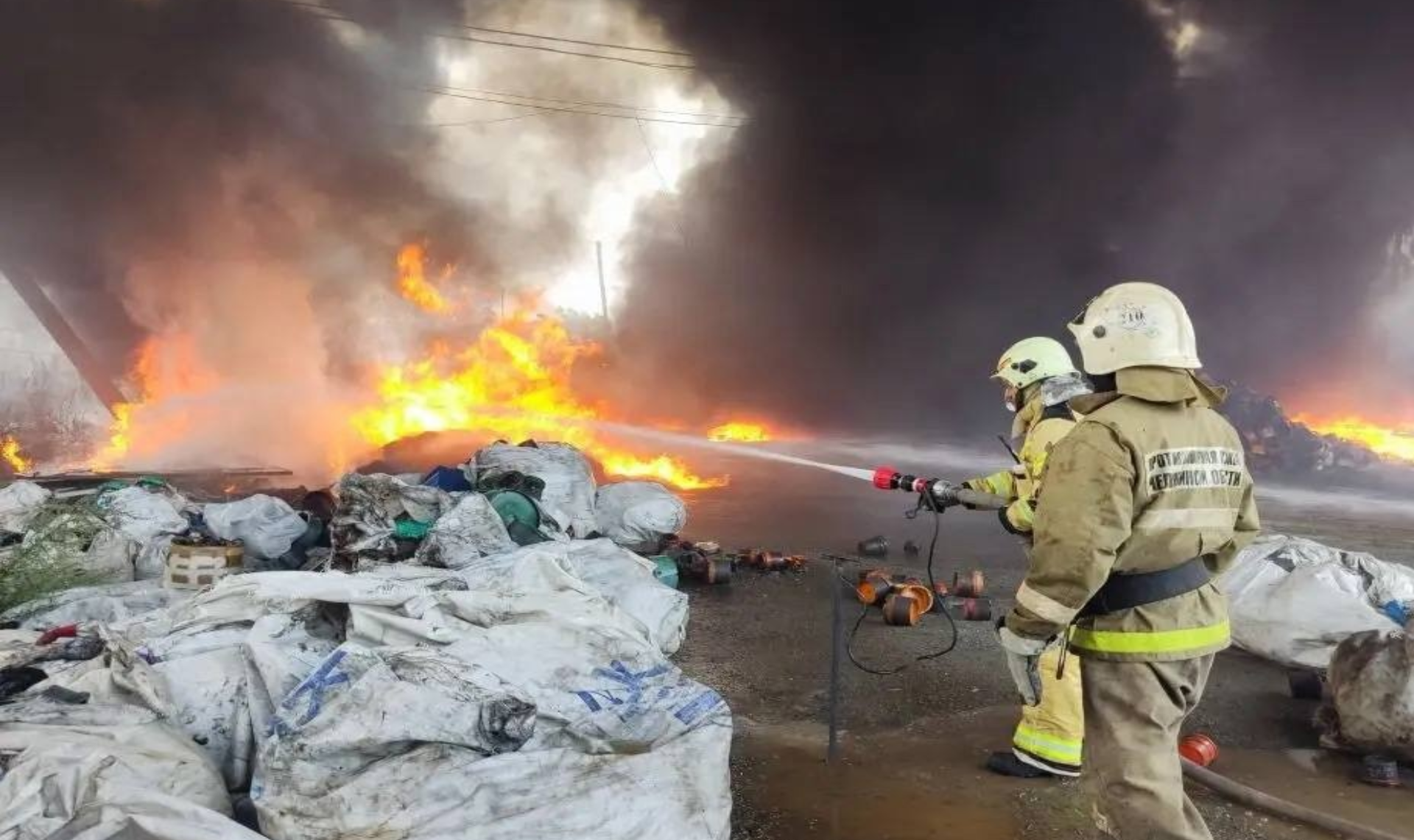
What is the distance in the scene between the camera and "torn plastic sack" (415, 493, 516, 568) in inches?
167

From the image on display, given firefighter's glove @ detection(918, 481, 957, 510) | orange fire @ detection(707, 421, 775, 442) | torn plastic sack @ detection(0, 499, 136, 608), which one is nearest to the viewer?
firefighter's glove @ detection(918, 481, 957, 510)

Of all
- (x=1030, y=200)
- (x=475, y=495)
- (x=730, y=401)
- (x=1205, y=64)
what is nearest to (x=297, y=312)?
(x=730, y=401)

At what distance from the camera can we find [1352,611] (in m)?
3.86

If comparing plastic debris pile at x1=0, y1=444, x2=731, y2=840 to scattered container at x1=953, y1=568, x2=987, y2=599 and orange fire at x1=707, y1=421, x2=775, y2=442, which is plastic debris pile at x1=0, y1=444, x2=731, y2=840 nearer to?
scattered container at x1=953, y1=568, x2=987, y2=599

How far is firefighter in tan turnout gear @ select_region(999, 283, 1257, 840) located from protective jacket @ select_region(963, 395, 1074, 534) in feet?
2.97

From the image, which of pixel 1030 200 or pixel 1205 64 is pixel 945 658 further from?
pixel 1205 64

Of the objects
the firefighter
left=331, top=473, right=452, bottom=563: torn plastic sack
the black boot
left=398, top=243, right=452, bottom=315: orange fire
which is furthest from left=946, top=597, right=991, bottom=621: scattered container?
left=398, top=243, right=452, bottom=315: orange fire

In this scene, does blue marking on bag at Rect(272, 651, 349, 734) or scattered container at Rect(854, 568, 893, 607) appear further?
scattered container at Rect(854, 568, 893, 607)

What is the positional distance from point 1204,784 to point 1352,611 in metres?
1.78

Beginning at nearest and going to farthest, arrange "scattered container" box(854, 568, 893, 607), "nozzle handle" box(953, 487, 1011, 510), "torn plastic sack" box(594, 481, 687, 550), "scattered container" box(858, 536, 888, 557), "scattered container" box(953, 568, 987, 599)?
"nozzle handle" box(953, 487, 1011, 510)
"scattered container" box(854, 568, 893, 607)
"scattered container" box(953, 568, 987, 599)
"torn plastic sack" box(594, 481, 687, 550)
"scattered container" box(858, 536, 888, 557)

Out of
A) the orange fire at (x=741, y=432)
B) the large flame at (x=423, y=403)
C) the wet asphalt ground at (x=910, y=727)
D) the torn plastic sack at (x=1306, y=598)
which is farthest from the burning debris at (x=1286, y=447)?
the torn plastic sack at (x=1306, y=598)

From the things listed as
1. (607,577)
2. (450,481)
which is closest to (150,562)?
(450,481)

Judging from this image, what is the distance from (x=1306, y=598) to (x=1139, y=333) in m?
2.97

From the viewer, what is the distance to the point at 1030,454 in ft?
10.2
